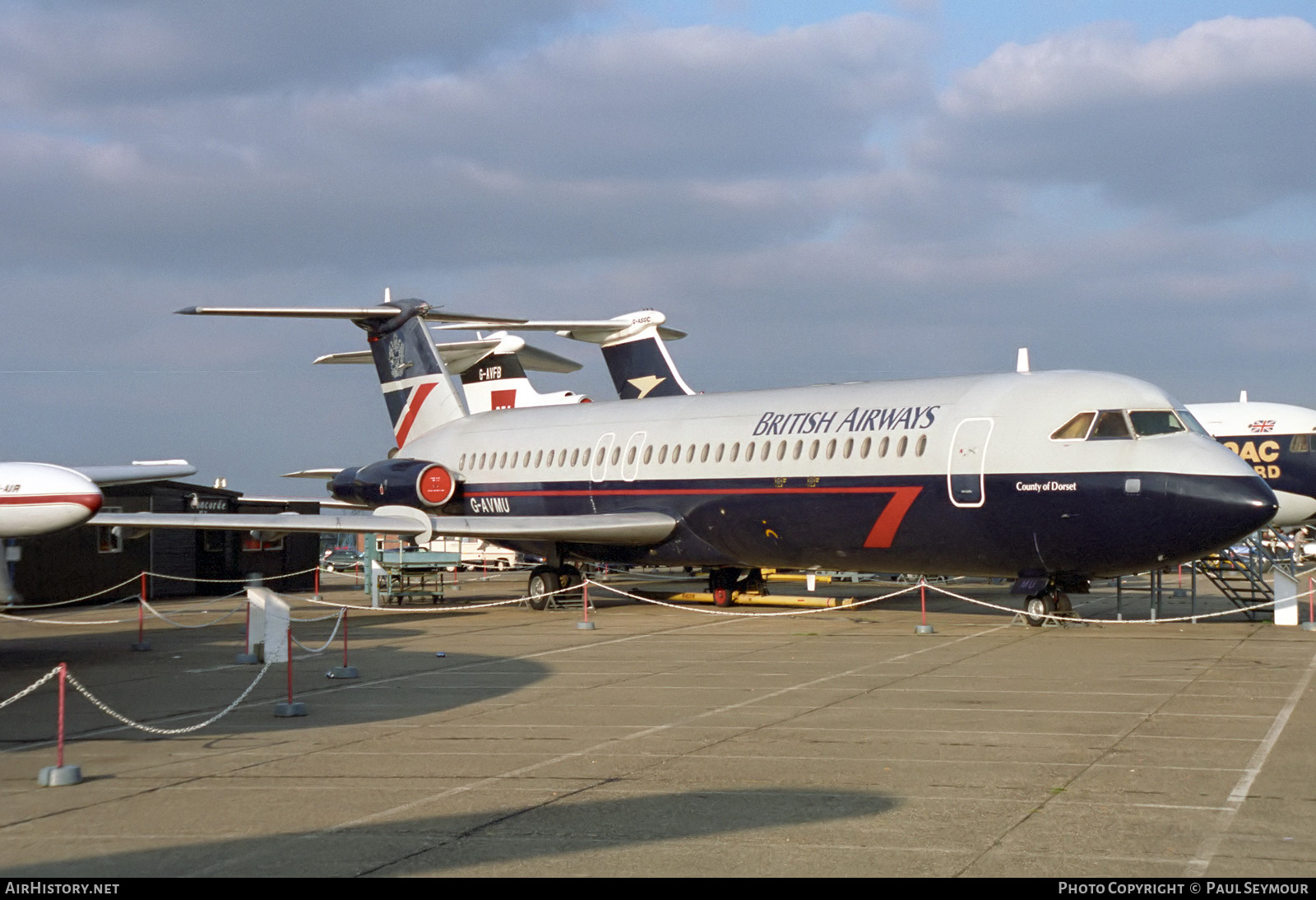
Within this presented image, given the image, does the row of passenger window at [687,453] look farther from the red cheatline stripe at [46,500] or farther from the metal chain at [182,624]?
the red cheatline stripe at [46,500]

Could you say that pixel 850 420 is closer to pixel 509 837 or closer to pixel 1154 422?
pixel 1154 422

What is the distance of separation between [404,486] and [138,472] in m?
11.2

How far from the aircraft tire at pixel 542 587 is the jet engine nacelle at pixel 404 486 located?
358 cm

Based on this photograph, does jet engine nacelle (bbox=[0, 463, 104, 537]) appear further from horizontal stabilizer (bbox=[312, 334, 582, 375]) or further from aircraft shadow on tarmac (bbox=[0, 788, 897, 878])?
horizontal stabilizer (bbox=[312, 334, 582, 375])

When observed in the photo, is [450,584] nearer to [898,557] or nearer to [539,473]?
[539,473]

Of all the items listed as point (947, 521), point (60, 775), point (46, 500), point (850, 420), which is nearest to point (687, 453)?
point (850, 420)

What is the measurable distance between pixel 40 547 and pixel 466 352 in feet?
71.3

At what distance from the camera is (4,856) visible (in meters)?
7.11

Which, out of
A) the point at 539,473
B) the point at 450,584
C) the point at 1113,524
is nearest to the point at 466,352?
the point at 450,584

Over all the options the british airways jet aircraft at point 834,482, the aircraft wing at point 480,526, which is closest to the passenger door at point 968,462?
the british airways jet aircraft at point 834,482

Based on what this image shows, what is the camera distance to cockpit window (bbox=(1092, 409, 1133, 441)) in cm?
1827

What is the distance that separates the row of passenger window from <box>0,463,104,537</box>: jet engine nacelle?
11.4 metres

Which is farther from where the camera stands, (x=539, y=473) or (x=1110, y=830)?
(x=539, y=473)

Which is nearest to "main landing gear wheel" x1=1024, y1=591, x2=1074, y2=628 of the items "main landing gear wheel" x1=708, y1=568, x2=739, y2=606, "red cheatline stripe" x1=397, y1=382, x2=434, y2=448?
"main landing gear wheel" x1=708, y1=568, x2=739, y2=606
